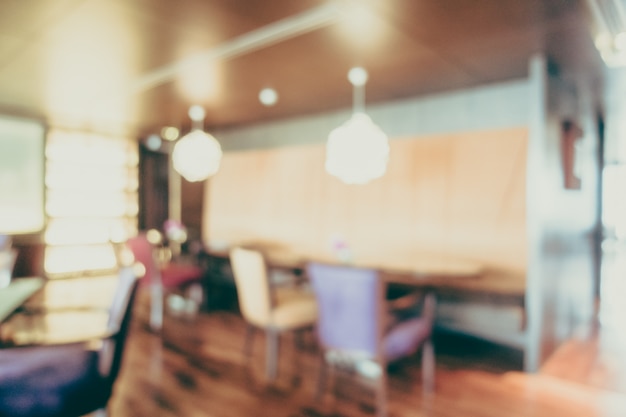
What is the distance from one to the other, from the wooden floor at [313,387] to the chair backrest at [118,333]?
0.84 m

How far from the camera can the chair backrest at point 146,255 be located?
4191mm

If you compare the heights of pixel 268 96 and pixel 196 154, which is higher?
pixel 268 96

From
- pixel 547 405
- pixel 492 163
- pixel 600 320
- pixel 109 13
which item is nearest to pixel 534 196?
pixel 492 163

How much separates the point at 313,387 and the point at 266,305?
66 centimetres

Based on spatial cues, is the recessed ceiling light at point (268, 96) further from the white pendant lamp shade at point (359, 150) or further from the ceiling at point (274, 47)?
the white pendant lamp shade at point (359, 150)

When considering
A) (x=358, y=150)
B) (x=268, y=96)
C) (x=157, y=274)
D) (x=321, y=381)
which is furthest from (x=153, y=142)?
(x=321, y=381)

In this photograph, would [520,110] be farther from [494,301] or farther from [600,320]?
[600,320]

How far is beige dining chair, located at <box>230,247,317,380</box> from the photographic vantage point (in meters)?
3.00

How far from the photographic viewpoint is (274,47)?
326 centimetres

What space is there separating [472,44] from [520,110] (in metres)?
1.30

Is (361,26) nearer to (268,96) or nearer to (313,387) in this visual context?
(268,96)

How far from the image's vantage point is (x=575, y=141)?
3.94 m

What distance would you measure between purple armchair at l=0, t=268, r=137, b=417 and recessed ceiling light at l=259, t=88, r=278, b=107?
307 cm

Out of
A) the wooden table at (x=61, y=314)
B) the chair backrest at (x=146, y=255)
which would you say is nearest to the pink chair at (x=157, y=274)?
the chair backrest at (x=146, y=255)
